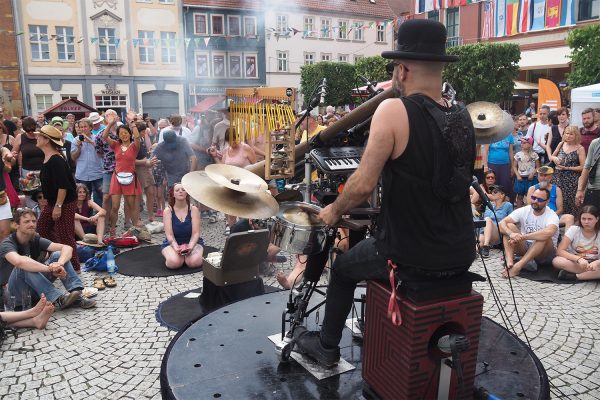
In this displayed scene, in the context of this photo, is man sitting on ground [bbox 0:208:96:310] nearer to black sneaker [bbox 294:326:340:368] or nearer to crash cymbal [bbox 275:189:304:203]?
crash cymbal [bbox 275:189:304:203]

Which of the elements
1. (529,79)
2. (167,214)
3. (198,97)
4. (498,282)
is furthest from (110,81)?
(498,282)

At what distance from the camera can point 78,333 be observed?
4.54m

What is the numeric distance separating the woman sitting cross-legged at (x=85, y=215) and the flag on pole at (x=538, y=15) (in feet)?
77.0

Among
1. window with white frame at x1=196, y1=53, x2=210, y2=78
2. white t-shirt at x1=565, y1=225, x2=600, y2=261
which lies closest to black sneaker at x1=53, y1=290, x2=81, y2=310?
white t-shirt at x1=565, y1=225, x2=600, y2=261

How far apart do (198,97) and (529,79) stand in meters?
19.4

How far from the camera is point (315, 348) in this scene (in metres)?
3.05

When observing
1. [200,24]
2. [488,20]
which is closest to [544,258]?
[488,20]

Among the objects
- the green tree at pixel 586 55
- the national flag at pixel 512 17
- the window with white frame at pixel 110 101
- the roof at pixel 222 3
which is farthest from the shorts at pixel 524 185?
the window with white frame at pixel 110 101

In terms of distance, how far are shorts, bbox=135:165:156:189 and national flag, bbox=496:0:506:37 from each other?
22.8 metres

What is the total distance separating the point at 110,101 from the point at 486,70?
20518 mm

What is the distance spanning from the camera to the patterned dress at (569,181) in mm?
7473

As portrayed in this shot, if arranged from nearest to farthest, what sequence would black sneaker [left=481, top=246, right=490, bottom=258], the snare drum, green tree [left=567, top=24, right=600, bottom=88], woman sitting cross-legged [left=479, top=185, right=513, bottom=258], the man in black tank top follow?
the man in black tank top < the snare drum < black sneaker [left=481, top=246, right=490, bottom=258] < woman sitting cross-legged [left=479, top=185, right=513, bottom=258] < green tree [left=567, top=24, right=600, bottom=88]

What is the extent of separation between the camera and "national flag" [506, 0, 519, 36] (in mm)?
24828

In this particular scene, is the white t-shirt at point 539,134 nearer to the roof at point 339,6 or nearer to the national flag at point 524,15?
the roof at point 339,6
